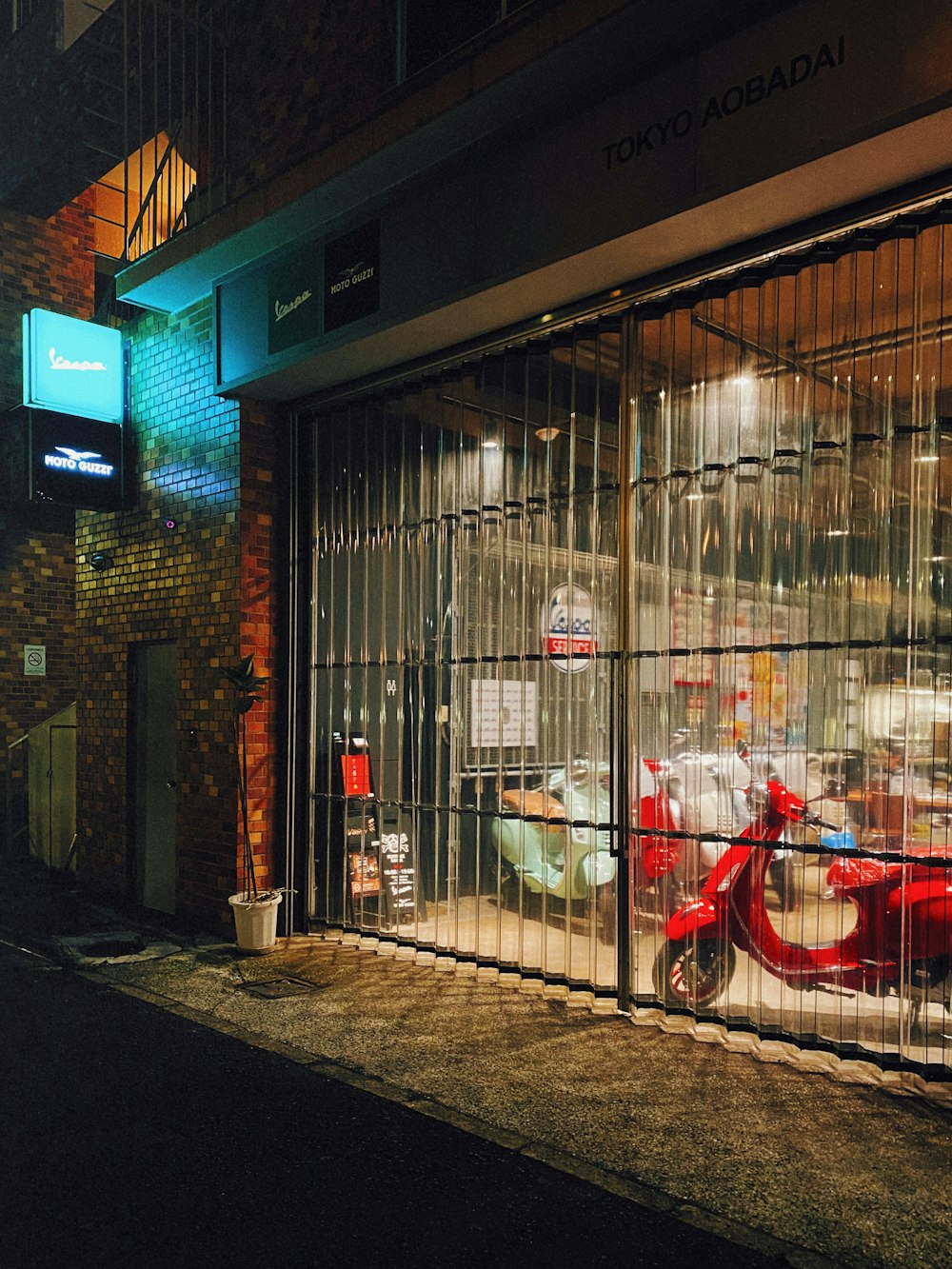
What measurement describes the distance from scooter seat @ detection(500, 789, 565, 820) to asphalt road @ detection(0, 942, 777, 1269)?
2146mm

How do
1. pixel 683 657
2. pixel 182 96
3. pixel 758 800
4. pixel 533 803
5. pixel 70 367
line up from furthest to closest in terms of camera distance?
pixel 70 367 < pixel 182 96 < pixel 533 803 < pixel 683 657 < pixel 758 800

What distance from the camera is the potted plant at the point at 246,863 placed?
7504mm

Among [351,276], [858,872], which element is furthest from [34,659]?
[858,872]

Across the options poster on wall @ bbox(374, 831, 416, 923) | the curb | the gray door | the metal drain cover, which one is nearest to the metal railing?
the gray door

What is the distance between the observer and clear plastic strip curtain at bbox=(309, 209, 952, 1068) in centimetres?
496

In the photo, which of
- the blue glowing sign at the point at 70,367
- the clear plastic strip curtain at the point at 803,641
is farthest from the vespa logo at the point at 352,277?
the blue glowing sign at the point at 70,367

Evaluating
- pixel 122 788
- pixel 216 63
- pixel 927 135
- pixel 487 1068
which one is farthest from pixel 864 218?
pixel 122 788

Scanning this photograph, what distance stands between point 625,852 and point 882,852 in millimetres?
1513

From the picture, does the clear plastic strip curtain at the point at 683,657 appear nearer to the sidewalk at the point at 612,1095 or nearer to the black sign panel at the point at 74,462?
the sidewalk at the point at 612,1095

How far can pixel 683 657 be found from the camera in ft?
19.0

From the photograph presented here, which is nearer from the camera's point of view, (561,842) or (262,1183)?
(262,1183)

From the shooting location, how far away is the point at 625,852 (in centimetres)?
596

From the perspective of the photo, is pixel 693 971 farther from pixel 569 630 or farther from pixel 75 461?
pixel 75 461

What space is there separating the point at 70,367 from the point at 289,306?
2.73 m
